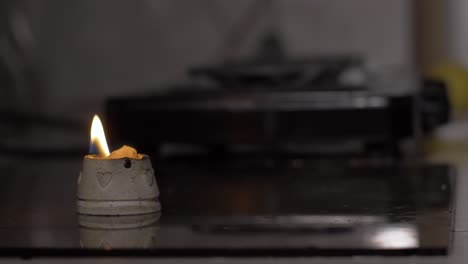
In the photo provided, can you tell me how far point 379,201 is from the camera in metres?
0.80

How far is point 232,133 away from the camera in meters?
1.27

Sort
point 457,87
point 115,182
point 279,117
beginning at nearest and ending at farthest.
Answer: point 115,182
point 279,117
point 457,87

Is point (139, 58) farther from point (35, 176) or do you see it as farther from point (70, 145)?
point (35, 176)

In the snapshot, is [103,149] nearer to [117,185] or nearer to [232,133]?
[117,185]

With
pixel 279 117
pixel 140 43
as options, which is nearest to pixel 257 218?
pixel 279 117

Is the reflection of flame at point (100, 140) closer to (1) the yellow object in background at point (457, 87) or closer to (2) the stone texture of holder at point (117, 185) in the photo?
(2) the stone texture of holder at point (117, 185)

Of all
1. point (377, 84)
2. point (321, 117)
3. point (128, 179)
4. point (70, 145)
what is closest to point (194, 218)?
point (128, 179)

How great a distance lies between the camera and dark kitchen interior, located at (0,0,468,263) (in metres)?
0.63

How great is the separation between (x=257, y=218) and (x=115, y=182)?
0.11 metres

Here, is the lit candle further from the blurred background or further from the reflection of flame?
the blurred background

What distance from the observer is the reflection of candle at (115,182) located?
27.2 inches

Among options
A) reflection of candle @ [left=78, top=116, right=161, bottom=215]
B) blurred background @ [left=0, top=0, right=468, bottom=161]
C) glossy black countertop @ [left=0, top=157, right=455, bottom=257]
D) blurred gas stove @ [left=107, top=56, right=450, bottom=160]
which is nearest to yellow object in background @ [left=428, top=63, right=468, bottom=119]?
blurred background @ [left=0, top=0, right=468, bottom=161]

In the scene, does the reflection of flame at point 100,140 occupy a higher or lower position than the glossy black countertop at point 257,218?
higher

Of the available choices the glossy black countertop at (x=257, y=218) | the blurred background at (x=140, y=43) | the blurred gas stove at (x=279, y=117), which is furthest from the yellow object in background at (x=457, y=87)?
the glossy black countertop at (x=257, y=218)
